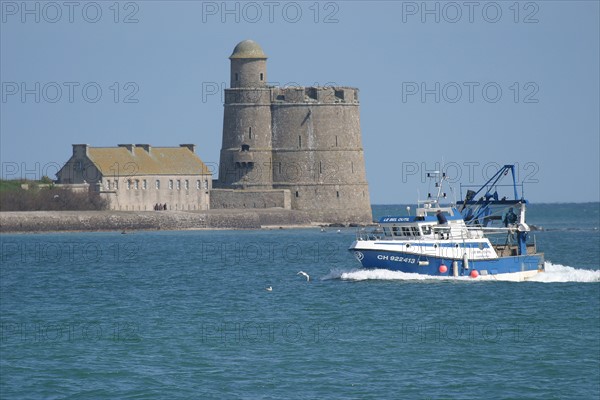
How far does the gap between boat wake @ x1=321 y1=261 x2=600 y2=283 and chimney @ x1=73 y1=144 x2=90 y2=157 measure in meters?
44.1

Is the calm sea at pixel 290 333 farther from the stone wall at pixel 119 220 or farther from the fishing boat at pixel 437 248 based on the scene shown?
the stone wall at pixel 119 220

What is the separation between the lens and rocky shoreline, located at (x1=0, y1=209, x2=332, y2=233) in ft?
269

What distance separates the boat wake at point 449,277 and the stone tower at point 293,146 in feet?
151

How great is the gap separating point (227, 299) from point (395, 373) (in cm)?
1527

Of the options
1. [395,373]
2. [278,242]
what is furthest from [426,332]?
[278,242]

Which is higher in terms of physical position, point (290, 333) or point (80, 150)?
point (80, 150)

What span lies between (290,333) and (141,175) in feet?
197

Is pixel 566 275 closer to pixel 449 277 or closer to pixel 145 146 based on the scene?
pixel 449 277

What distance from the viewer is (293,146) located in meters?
97.1

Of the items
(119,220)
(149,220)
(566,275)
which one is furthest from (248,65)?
(566,275)

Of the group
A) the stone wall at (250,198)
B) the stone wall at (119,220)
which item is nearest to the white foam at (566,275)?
the stone wall at (119,220)

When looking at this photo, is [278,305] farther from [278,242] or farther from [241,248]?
[278,242]

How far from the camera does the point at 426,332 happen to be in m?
33.1

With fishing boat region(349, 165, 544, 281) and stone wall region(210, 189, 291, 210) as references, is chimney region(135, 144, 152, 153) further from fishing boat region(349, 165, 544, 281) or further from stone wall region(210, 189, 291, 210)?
fishing boat region(349, 165, 544, 281)
